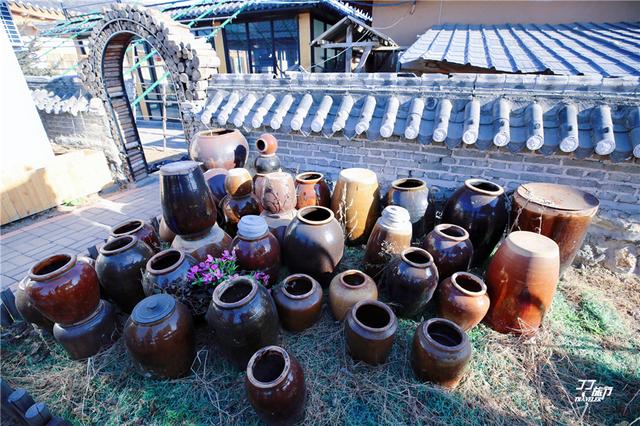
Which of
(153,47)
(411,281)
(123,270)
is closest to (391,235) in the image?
(411,281)

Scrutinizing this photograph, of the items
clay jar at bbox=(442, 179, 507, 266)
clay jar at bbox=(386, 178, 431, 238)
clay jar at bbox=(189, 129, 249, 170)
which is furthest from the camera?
clay jar at bbox=(189, 129, 249, 170)

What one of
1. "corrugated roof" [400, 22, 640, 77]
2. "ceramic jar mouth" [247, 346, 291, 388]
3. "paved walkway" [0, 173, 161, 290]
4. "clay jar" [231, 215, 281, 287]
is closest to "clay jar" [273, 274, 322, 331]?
"clay jar" [231, 215, 281, 287]

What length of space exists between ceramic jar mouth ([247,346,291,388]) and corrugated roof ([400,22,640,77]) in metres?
5.34

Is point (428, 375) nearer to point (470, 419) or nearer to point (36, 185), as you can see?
point (470, 419)

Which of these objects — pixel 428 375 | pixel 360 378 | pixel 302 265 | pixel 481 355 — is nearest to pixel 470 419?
pixel 428 375

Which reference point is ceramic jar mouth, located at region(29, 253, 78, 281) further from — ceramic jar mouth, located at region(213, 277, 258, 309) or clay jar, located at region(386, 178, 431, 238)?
clay jar, located at region(386, 178, 431, 238)

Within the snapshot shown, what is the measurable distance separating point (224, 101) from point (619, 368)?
581cm

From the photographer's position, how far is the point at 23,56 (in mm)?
10703

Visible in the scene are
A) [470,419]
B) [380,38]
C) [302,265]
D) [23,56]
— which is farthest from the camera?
[23,56]

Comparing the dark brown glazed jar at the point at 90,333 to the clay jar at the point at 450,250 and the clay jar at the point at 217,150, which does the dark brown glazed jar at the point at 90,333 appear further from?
the clay jar at the point at 450,250

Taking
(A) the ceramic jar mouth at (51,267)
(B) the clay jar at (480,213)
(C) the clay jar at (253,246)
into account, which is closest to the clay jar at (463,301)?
(B) the clay jar at (480,213)

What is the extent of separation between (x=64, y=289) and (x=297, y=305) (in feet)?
5.94

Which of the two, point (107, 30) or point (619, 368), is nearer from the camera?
point (619, 368)

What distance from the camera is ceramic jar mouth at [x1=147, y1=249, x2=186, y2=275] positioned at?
2.55 metres
